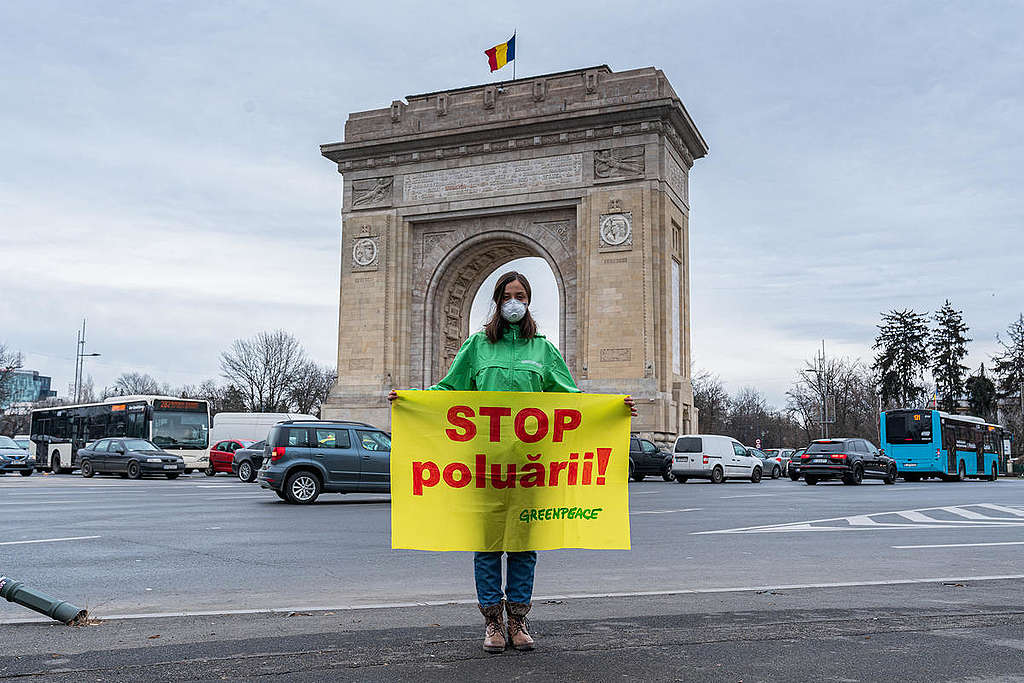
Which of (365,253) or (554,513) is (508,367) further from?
(365,253)

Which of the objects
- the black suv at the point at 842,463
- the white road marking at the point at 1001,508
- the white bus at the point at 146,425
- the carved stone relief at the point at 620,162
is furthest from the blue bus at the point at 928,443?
the white bus at the point at 146,425

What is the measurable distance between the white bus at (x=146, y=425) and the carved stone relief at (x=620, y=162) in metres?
19.5

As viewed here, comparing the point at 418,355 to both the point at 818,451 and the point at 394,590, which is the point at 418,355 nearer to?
the point at 818,451

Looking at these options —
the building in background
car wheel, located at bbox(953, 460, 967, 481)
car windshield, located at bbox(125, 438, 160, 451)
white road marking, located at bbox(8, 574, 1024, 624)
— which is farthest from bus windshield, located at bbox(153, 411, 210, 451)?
the building in background

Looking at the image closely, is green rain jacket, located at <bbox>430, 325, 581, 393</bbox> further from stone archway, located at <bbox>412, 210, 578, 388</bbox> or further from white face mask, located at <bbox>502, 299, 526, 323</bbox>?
stone archway, located at <bbox>412, 210, 578, 388</bbox>

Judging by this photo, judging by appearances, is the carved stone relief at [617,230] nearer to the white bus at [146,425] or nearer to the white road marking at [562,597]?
the white bus at [146,425]

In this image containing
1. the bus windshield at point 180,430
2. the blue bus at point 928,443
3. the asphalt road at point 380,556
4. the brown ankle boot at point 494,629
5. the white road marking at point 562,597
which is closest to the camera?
the brown ankle boot at point 494,629

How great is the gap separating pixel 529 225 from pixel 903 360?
4966 centimetres

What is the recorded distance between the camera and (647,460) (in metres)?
35.5

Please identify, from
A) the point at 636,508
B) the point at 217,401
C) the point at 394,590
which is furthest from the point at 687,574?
the point at 217,401

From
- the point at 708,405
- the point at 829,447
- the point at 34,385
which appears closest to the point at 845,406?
the point at 708,405

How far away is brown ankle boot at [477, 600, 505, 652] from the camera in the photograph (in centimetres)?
528

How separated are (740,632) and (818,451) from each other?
30.0 meters

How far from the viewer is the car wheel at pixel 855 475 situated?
3350 cm
